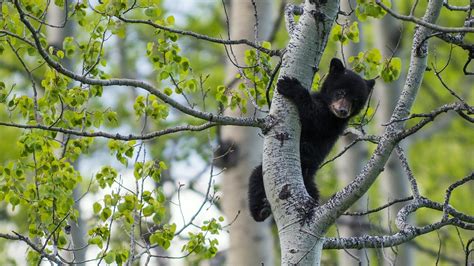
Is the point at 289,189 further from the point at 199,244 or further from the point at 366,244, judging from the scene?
the point at 199,244

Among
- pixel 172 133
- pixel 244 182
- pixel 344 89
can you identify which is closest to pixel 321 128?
pixel 344 89

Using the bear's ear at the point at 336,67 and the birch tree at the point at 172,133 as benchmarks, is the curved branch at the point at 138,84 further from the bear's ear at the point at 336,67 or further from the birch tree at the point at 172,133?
the bear's ear at the point at 336,67

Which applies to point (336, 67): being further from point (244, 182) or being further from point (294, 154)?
point (294, 154)

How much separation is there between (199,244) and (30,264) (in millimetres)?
1338

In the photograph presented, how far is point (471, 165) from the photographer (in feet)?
64.3

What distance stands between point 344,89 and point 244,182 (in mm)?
1564

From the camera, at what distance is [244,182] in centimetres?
848

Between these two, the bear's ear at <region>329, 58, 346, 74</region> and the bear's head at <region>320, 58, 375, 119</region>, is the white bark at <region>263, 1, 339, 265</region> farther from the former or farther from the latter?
the bear's ear at <region>329, 58, 346, 74</region>

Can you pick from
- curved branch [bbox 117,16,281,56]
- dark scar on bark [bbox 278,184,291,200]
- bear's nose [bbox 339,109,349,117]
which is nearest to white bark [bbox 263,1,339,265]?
dark scar on bark [bbox 278,184,291,200]

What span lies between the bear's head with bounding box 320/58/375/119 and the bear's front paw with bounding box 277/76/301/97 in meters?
2.32

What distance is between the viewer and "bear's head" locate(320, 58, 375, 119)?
760 cm

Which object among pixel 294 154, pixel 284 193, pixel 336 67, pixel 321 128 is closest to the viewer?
pixel 284 193

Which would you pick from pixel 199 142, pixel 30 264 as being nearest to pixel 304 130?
pixel 30 264

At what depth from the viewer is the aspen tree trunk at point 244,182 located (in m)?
8.31
